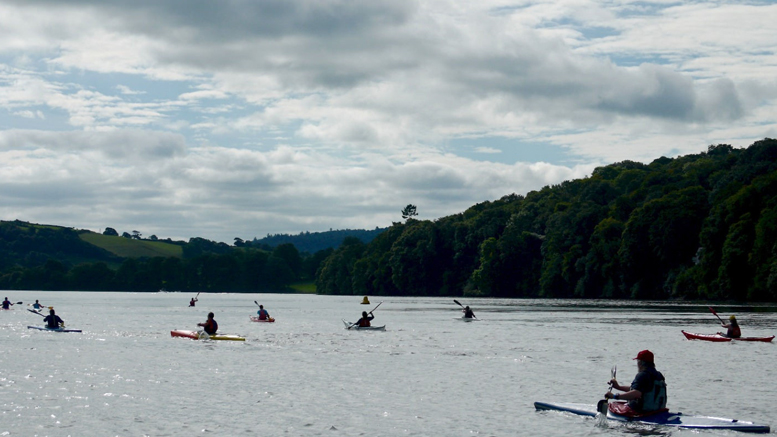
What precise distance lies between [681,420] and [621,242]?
107 metres

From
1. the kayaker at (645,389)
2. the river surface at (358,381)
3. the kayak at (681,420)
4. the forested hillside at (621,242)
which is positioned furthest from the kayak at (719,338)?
the forested hillside at (621,242)

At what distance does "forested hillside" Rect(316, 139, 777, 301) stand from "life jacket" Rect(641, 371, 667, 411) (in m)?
76.4

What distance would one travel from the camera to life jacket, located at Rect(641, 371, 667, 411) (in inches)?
893

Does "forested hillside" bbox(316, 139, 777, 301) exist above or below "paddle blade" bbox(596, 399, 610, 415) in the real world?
above

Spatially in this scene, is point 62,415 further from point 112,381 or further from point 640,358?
point 640,358

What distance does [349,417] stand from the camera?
24500mm

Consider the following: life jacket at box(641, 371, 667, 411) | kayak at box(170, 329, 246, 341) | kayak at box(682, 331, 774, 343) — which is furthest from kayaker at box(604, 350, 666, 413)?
kayak at box(170, 329, 246, 341)

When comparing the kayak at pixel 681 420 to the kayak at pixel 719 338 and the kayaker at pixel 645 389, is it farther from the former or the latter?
the kayak at pixel 719 338

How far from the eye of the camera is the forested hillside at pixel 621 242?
103 meters

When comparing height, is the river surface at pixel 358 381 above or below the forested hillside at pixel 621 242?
below

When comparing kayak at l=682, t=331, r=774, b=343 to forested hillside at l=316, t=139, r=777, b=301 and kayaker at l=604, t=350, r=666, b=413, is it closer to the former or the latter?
kayaker at l=604, t=350, r=666, b=413

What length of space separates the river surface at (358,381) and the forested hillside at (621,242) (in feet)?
161

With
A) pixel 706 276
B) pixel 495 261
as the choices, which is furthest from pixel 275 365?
pixel 495 261

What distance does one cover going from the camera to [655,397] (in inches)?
896
